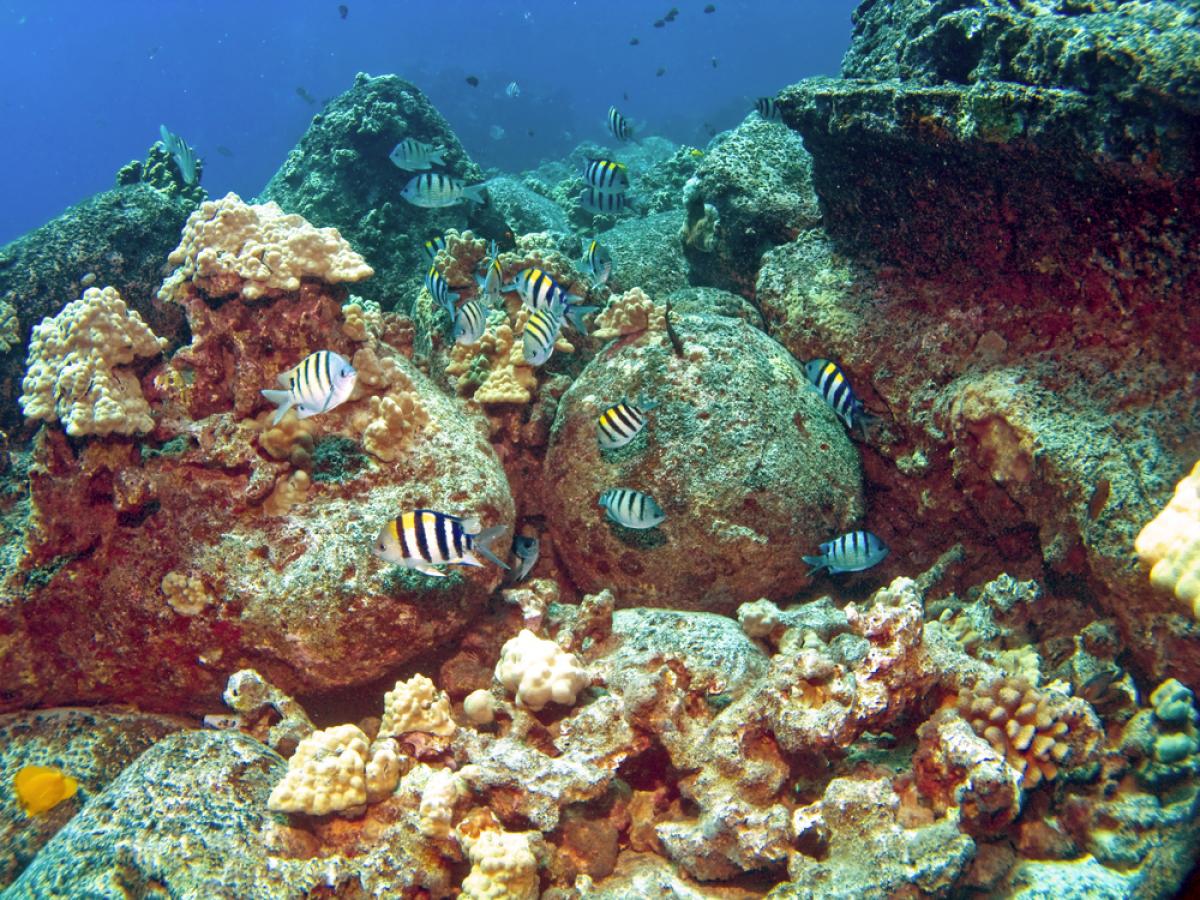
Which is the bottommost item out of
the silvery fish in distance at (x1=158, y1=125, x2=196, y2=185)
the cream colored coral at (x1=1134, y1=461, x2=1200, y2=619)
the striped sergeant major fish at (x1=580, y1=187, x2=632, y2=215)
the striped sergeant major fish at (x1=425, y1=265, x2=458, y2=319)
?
the cream colored coral at (x1=1134, y1=461, x2=1200, y2=619)

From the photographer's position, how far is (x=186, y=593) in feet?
11.9

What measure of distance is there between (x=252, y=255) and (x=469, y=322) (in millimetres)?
1375

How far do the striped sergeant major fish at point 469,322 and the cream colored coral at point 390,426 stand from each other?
0.65 m

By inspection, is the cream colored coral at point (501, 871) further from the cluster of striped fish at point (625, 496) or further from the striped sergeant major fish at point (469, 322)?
the striped sergeant major fish at point (469, 322)

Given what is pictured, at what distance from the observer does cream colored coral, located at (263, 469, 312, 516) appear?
3.79m

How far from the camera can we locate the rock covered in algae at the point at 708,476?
164 inches

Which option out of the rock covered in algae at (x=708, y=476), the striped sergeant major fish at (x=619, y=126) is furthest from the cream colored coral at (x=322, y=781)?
the striped sergeant major fish at (x=619, y=126)

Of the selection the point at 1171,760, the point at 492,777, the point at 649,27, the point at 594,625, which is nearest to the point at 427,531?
the point at 492,777

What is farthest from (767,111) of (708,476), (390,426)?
(390,426)

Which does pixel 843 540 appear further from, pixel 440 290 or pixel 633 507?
pixel 440 290

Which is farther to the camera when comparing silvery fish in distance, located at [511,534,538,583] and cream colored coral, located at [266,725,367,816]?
silvery fish in distance, located at [511,534,538,583]

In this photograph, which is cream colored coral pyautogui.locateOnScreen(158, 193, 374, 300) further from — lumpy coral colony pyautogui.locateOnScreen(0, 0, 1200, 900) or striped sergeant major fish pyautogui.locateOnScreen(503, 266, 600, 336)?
striped sergeant major fish pyautogui.locateOnScreen(503, 266, 600, 336)

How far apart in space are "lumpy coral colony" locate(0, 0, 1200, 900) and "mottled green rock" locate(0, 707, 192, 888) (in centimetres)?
2

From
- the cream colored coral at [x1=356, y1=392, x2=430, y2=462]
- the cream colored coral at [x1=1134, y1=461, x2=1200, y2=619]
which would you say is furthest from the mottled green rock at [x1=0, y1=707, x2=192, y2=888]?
the cream colored coral at [x1=1134, y1=461, x2=1200, y2=619]
